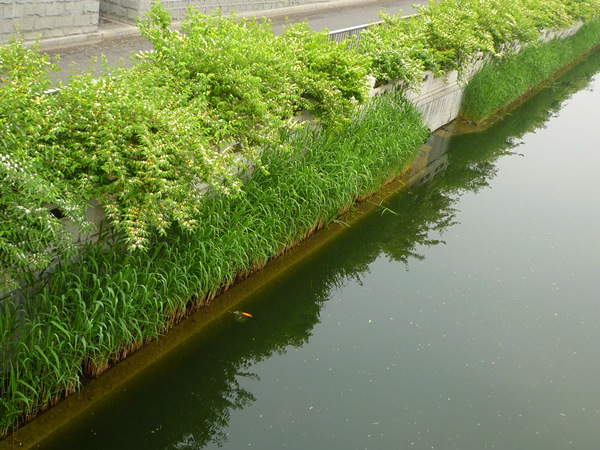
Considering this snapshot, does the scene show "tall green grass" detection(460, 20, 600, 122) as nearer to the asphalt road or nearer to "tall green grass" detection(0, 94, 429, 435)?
the asphalt road

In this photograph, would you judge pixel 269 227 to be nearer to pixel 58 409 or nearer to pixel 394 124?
pixel 58 409

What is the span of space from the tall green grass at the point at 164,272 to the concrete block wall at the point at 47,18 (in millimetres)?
5223

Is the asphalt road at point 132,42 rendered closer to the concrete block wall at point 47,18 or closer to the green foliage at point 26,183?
the concrete block wall at point 47,18

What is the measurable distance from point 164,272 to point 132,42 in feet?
25.7

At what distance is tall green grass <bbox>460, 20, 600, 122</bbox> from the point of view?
38.3ft

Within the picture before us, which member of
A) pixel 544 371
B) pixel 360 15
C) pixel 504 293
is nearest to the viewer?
pixel 544 371

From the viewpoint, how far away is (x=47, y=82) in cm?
414

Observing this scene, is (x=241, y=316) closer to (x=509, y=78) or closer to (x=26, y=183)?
(x=26, y=183)

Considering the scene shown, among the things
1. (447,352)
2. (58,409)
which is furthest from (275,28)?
(58,409)

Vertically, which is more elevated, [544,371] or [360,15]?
[360,15]

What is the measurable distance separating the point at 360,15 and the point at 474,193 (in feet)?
34.9

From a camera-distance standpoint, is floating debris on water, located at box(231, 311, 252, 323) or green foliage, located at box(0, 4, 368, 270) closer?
green foliage, located at box(0, 4, 368, 270)

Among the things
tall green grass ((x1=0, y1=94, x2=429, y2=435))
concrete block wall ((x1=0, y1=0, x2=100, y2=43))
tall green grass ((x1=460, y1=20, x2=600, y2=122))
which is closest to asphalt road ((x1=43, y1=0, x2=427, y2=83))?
concrete block wall ((x1=0, y1=0, x2=100, y2=43))

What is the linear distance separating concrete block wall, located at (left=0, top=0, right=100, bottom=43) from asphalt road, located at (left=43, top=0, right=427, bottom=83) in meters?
0.30
